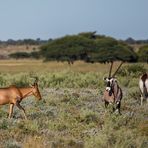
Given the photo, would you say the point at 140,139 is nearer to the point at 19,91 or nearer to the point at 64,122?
the point at 64,122

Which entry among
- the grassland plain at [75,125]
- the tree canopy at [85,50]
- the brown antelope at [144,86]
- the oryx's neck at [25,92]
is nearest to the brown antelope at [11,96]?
the oryx's neck at [25,92]

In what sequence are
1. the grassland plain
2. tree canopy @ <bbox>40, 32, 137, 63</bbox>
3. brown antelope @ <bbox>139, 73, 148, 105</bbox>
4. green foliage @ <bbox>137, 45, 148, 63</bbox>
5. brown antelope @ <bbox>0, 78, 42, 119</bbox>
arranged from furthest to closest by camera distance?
green foliage @ <bbox>137, 45, 148, 63</bbox> → tree canopy @ <bbox>40, 32, 137, 63</bbox> → brown antelope @ <bbox>139, 73, 148, 105</bbox> → brown antelope @ <bbox>0, 78, 42, 119</bbox> → the grassland plain

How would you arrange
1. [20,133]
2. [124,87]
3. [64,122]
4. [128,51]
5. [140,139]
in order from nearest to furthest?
1. [140,139]
2. [20,133]
3. [64,122]
4. [124,87]
5. [128,51]

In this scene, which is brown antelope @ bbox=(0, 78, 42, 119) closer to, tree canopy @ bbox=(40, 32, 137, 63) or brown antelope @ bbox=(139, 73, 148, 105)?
brown antelope @ bbox=(139, 73, 148, 105)

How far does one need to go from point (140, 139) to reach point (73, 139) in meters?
1.83

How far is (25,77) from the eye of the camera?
3597cm

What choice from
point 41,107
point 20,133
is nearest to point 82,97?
point 41,107

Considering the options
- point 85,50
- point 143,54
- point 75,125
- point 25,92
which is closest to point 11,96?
point 25,92

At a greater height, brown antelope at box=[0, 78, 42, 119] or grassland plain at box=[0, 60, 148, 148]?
brown antelope at box=[0, 78, 42, 119]

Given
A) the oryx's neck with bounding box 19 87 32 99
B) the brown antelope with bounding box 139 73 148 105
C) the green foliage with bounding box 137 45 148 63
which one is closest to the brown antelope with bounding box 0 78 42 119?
the oryx's neck with bounding box 19 87 32 99

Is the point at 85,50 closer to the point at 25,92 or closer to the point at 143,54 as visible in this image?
the point at 143,54

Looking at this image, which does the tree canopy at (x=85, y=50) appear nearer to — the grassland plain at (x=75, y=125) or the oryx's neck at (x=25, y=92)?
the grassland plain at (x=75, y=125)

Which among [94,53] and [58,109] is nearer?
[58,109]

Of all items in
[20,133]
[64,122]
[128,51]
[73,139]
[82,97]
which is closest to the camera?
[73,139]
